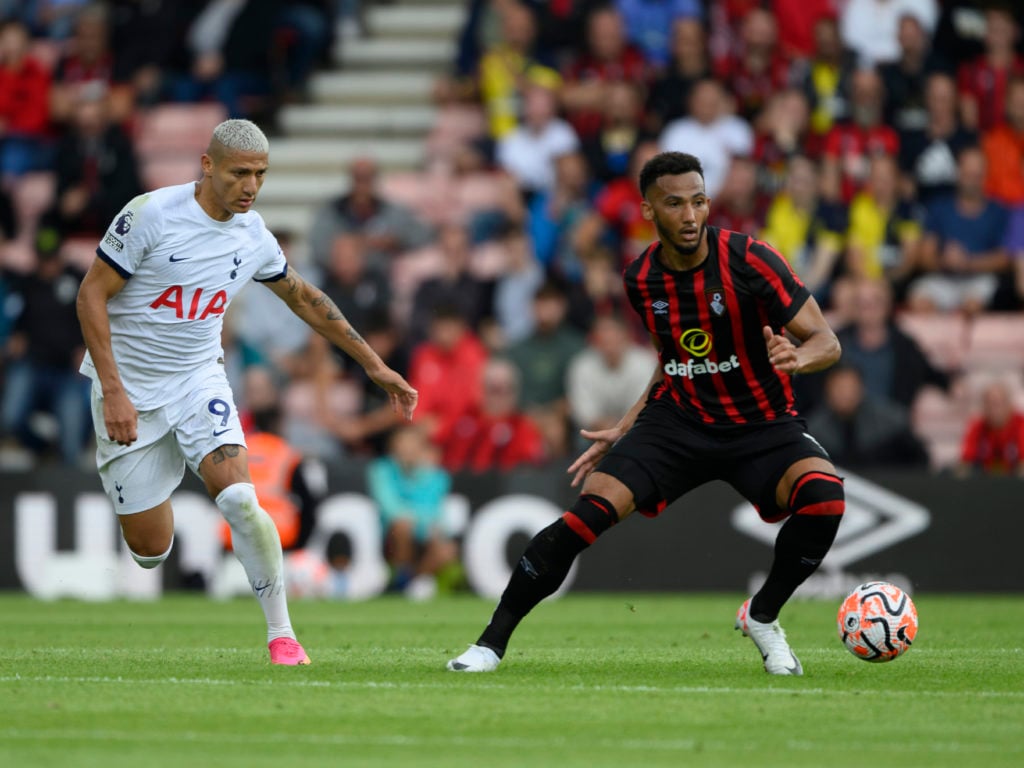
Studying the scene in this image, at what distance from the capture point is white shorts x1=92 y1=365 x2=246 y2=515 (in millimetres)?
9234

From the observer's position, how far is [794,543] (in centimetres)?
882

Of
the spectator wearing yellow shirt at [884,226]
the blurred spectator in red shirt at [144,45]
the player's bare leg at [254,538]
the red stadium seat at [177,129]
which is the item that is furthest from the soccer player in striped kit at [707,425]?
A: the blurred spectator in red shirt at [144,45]

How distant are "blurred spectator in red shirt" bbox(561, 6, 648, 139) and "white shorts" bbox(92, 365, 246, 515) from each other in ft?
35.3

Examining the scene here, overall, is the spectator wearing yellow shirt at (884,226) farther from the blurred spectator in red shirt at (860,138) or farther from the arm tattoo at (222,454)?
the arm tattoo at (222,454)

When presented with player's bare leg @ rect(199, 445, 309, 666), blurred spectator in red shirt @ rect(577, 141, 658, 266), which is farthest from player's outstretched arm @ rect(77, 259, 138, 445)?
blurred spectator in red shirt @ rect(577, 141, 658, 266)

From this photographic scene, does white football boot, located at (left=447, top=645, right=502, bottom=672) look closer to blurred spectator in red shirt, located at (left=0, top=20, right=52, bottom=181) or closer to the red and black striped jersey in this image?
the red and black striped jersey

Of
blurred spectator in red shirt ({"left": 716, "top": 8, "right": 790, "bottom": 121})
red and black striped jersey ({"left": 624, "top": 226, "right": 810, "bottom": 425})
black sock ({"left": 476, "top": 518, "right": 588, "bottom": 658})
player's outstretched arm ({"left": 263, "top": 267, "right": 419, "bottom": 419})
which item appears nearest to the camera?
black sock ({"left": 476, "top": 518, "right": 588, "bottom": 658})

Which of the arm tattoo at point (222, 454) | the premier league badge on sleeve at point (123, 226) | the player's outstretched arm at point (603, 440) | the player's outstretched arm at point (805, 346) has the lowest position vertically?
the arm tattoo at point (222, 454)

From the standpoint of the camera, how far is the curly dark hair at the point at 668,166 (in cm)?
877

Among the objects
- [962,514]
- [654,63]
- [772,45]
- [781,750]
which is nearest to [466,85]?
[654,63]

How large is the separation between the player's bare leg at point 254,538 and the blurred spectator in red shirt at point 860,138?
34.7 ft

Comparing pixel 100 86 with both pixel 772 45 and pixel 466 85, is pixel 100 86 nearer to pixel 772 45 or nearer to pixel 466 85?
pixel 466 85

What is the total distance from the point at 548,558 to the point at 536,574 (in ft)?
0.30

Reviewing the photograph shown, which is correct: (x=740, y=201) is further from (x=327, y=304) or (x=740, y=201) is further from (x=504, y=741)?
(x=504, y=741)
